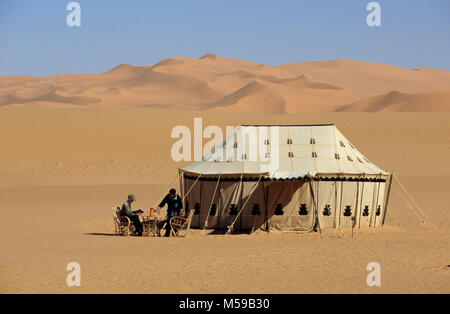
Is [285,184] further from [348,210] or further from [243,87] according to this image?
[243,87]

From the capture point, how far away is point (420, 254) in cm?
1603

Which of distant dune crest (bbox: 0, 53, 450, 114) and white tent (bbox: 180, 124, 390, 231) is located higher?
distant dune crest (bbox: 0, 53, 450, 114)

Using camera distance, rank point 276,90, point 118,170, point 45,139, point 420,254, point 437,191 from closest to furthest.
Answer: point 420,254, point 437,191, point 118,170, point 45,139, point 276,90

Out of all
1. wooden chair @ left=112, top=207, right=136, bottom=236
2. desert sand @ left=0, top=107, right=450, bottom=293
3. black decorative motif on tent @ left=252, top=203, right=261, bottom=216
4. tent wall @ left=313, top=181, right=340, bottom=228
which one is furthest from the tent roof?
wooden chair @ left=112, top=207, right=136, bottom=236

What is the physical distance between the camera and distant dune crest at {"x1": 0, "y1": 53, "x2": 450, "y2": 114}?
110 meters

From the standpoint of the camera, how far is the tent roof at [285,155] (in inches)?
787

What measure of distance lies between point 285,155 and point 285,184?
1.01 meters

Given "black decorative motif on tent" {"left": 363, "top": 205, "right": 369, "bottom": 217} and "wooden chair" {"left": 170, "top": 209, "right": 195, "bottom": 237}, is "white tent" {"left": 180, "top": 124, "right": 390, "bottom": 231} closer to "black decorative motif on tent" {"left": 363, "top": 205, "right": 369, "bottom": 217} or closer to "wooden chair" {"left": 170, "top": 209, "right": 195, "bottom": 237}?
"black decorative motif on tent" {"left": 363, "top": 205, "right": 369, "bottom": 217}

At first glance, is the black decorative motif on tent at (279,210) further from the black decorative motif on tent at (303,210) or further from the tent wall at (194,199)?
the tent wall at (194,199)

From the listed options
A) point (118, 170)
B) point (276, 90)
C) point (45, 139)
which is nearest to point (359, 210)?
point (118, 170)

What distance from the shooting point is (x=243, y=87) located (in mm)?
124250

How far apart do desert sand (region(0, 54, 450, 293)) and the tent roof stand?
1.80 meters

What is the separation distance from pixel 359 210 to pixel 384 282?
25.9 ft
